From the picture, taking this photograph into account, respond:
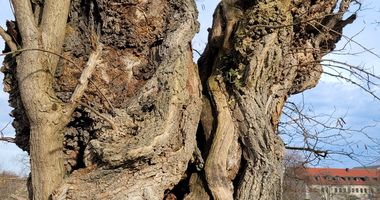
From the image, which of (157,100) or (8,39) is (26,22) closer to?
(8,39)

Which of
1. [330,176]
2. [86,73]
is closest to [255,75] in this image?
[86,73]

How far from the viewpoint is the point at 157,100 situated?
335cm

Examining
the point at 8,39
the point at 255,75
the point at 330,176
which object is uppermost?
the point at 330,176

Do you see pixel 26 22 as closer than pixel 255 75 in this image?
Yes

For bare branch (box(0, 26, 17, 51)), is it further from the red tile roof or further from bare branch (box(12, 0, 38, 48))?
the red tile roof

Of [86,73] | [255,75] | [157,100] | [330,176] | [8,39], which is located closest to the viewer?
[86,73]

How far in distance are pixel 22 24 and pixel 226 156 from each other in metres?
1.77

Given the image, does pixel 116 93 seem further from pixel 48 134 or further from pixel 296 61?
pixel 296 61

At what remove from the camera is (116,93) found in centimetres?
364

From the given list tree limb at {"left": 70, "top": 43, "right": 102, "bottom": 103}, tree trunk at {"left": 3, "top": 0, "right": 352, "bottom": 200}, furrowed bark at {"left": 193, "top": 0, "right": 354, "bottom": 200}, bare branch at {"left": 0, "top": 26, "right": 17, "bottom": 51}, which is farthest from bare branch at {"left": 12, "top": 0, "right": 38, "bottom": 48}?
furrowed bark at {"left": 193, "top": 0, "right": 354, "bottom": 200}

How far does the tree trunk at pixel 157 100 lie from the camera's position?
323cm

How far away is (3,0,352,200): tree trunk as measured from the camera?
323cm

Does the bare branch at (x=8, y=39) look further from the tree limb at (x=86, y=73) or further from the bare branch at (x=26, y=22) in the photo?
the tree limb at (x=86, y=73)

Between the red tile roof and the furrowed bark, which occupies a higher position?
Result: the red tile roof
